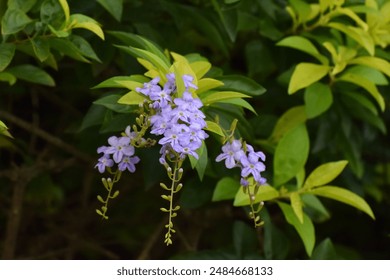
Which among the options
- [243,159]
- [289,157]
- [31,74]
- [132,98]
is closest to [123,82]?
[132,98]

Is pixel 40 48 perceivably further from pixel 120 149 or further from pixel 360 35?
pixel 360 35

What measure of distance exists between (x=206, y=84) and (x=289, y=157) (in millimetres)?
367

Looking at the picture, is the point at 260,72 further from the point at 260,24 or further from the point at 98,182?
the point at 98,182

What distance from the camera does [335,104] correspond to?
1950 mm

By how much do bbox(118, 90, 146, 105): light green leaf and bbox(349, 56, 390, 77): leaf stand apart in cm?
61

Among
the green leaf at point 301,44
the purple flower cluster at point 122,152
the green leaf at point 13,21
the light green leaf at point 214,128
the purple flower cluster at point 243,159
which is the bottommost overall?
the purple flower cluster at point 243,159

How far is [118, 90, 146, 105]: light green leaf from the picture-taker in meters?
1.35

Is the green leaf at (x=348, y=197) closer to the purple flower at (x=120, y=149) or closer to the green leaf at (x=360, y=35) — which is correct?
the green leaf at (x=360, y=35)

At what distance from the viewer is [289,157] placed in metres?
1.71

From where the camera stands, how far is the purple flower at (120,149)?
133 centimetres

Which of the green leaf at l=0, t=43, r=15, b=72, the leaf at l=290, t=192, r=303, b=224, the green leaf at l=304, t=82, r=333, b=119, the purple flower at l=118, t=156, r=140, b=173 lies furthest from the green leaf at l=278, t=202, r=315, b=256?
the green leaf at l=0, t=43, r=15, b=72

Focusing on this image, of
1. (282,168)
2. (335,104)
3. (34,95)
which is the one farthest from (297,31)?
(34,95)

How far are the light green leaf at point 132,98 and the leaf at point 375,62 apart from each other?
612mm

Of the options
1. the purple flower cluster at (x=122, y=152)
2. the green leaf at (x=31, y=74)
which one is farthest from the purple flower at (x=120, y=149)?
the green leaf at (x=31, y=74)
